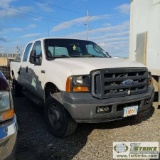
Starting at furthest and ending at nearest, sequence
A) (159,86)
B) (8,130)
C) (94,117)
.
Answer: (159,86), (94,117), (8,130)

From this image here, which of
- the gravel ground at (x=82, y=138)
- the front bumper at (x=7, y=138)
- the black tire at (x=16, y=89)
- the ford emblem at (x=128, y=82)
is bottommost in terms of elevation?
the gravel ground at (x=82, y=138)

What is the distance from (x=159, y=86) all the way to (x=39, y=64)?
291 cm

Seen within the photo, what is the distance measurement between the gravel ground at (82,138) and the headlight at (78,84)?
96cm

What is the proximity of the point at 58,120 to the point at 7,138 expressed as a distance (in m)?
2.01

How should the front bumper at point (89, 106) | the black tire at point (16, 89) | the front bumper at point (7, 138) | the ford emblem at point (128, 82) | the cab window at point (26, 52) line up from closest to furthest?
1. the front bumper at point (7, 138)
2. the front bumper at point (89, 106)
3. the ford emblem at point (128, 82)
4. the cab window at point (26, 52)
5. the black tire at point (16, 89)

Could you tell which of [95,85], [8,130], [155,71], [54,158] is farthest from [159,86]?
[8,130]

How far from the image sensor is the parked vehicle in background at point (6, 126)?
237cm

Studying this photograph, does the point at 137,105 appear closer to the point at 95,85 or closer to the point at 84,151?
the point at 95,85

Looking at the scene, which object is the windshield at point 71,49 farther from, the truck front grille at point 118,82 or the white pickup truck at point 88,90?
the truck front grille at point 118,82

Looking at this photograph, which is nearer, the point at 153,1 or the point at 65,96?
the point at 65,96

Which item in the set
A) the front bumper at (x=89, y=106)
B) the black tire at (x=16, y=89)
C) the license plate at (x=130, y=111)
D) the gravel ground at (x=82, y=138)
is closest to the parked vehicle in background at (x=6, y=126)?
the gravel ground at (x=82, y=138)

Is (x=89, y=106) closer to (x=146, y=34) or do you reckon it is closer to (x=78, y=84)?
(x=78, y=84)

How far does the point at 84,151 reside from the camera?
12.6 feet

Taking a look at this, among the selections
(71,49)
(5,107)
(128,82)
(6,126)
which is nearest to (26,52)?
(71,49)
